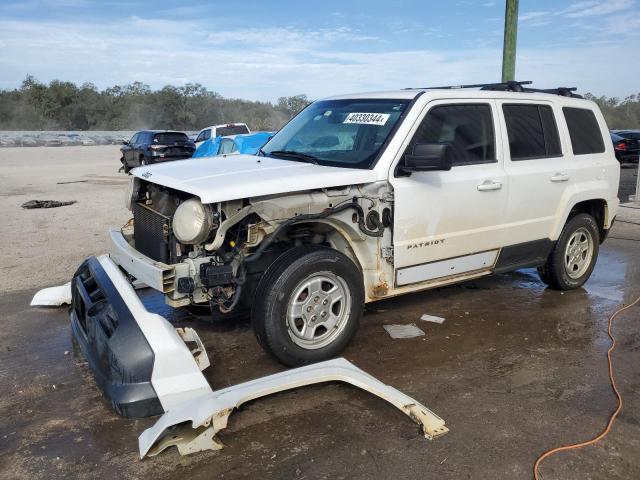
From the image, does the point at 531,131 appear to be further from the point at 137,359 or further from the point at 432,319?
the point at 137,359

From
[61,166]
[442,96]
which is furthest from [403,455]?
[61,166]

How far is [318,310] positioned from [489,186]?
1885 mm

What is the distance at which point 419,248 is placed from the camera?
181 inches

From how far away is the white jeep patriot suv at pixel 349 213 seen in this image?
12.9 ft

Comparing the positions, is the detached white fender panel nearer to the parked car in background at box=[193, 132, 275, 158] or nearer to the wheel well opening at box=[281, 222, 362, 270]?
the wheel well opening at box=[281, 222, 362, 270]

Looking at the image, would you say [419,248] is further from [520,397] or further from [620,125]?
[620,125]

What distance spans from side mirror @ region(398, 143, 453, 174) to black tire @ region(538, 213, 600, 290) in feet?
7.41

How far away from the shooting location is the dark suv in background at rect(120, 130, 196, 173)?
70.4ft

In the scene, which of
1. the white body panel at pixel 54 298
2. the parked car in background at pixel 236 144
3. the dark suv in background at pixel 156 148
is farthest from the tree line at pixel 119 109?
the white body panel at pixel 54 298

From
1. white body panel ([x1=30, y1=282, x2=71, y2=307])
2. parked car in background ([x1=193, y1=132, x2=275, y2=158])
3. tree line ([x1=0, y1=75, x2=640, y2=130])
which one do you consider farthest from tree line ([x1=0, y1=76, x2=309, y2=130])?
white body panel ([x1=30, y1=282, x2=71, y2=307])

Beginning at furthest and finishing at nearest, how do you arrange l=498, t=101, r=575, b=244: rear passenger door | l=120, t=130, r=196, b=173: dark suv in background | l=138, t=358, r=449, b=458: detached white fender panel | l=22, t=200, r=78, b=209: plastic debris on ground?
l=120, t=130, r=196, b=173: dark suv in background < l=22, t=200, r=78, b=209: plastic debris on ground < l=498, t=101, r=575, b=244: rear passenger door < l=138, t=358, r=449, b=458: detached white fender panel

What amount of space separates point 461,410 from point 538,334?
66.5 inches

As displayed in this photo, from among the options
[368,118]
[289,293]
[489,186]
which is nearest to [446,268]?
[489,186]

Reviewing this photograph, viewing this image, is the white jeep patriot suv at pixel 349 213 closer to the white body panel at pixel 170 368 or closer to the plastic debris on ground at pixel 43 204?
the white body panel at pixel 170 368
